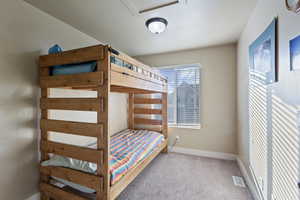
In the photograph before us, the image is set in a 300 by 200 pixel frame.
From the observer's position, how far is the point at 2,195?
54.0 inches

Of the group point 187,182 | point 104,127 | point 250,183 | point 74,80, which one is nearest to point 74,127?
point 104,127

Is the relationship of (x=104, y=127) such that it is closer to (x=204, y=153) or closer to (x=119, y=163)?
(x=119, y=163)

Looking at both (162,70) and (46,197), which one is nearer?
(46,197)

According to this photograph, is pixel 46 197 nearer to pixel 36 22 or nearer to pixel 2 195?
pixel 2 195

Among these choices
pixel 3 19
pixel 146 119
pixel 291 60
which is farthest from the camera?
pixel 146 119

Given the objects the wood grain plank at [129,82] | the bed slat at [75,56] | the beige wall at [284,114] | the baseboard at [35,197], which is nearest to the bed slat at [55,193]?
the baseboard at [35,197]

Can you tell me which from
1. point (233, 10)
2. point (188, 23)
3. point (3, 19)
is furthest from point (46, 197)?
point (233, 10)

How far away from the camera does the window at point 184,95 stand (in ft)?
10.3

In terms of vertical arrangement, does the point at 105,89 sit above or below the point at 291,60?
below

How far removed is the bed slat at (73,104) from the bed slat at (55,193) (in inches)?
35.3

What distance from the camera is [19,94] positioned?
1.51m

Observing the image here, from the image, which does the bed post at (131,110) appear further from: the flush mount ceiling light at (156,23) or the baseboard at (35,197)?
the baseboard at (35,197)

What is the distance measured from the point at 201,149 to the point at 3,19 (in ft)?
11.8

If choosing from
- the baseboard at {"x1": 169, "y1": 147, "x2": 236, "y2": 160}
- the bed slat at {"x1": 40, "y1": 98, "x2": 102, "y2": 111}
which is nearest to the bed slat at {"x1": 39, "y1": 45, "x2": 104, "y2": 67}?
the bed slat at {"x1": 40, "y1": 98, "x2": 102, "y2": 111}
